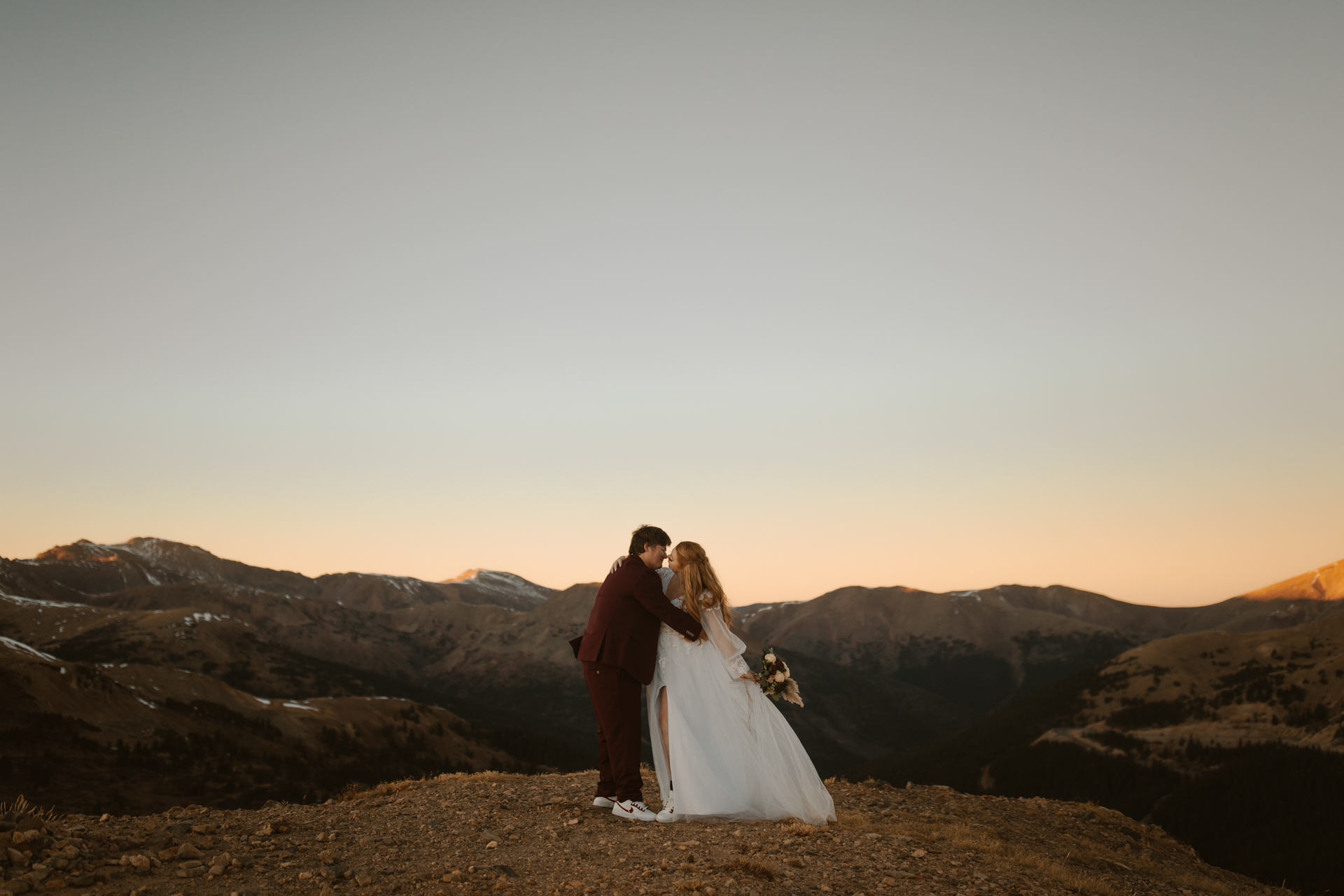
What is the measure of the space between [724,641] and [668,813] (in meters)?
2.09

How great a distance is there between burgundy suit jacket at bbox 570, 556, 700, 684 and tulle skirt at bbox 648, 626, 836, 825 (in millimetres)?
423

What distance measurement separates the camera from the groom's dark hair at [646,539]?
8961 mm

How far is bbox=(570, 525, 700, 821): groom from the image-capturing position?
28.4 feet

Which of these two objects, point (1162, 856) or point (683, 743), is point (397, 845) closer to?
point (683, 743)

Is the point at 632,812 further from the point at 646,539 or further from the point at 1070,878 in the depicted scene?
the point at 1070,878

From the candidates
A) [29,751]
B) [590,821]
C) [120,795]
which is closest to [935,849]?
[590,821]

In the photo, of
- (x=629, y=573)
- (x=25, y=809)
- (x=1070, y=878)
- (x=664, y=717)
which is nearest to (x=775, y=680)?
(x=664, y=717)

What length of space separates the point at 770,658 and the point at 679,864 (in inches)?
115

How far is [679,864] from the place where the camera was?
271 inches

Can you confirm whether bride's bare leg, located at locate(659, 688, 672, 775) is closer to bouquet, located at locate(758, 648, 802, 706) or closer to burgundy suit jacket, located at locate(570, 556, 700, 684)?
burgundy suit jacket, located at locate(570, 556, 700, 684)

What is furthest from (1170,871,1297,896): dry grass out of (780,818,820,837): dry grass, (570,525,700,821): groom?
(570,525,700,821): groom

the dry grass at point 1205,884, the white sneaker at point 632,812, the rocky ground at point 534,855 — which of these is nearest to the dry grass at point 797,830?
the rocky ground at point 534,855

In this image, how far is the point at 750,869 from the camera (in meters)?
6.67

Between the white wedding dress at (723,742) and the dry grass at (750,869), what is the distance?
1806mm
